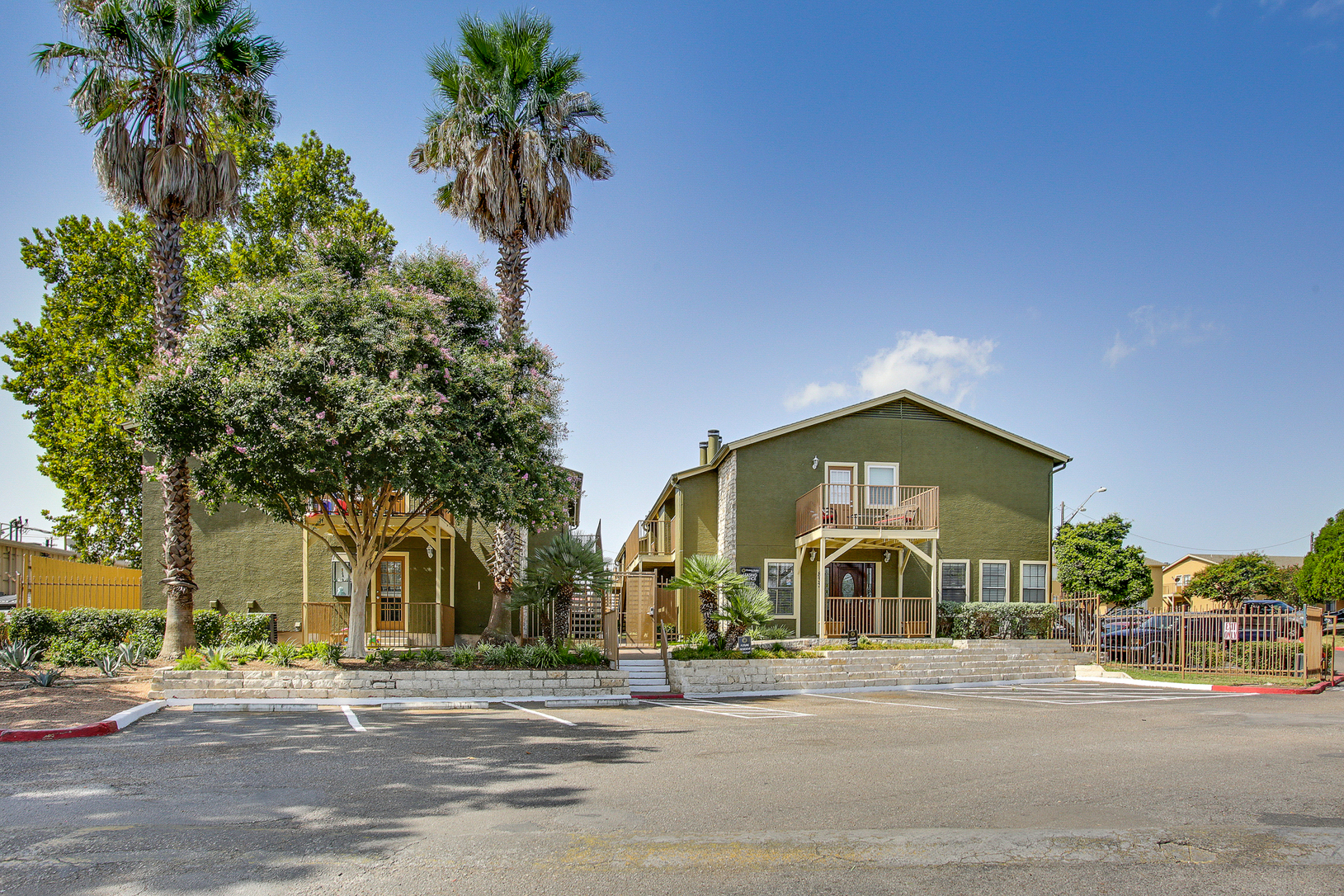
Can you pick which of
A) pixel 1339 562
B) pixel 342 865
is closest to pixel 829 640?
pixel 342 865

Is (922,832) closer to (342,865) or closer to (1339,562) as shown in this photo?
(342,865)

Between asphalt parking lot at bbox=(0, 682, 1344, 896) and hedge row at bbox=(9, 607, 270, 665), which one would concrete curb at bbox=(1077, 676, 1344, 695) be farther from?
hedge row at bbox=(9, 607, 270, 665)

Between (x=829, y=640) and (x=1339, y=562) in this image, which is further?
(x=1339, y=562)

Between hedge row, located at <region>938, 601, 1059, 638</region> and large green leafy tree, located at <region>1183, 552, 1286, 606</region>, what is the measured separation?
70.9ft

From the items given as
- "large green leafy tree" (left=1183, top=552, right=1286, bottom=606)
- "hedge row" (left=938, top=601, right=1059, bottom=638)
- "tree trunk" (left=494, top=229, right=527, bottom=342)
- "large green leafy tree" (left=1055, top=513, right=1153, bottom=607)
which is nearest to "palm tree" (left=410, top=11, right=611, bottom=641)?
"tree trunk" (left=494, top=229, right=527, bottom=342)

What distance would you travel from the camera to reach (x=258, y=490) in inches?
611

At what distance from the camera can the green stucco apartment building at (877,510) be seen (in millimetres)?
23969

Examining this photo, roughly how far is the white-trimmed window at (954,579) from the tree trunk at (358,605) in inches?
609

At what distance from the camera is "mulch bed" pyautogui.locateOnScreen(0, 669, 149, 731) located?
1104 centimetres

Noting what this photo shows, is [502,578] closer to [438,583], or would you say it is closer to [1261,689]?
[438,583]

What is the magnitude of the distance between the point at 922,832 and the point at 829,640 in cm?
1564

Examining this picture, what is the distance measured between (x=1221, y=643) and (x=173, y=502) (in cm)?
2235

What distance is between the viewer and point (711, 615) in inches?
756

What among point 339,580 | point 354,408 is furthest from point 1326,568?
point 354,408
